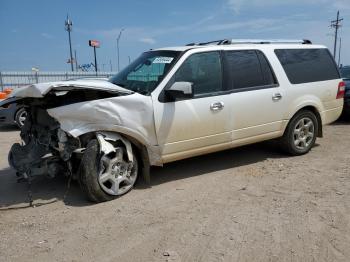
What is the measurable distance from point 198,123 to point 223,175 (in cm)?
94

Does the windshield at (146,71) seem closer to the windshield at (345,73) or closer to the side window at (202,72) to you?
the side window at (202,72)

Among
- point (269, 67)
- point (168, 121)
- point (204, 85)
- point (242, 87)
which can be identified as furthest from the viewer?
point (269, 67)

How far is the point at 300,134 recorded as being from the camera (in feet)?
20.1

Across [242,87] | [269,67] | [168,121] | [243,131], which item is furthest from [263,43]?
[168,121]

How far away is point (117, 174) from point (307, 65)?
12.6 feet

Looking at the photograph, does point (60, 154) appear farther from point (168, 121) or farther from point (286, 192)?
point (286, 192)

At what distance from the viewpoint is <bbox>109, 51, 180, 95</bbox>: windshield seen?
4.71 meters

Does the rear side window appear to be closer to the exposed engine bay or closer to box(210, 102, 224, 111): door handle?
box(210, 102, 224, 111): door handle

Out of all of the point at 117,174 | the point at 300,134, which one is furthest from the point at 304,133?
the point at 117,174

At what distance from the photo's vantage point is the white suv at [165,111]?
4207 mm

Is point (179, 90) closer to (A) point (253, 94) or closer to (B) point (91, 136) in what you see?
(B) point (91, 136)

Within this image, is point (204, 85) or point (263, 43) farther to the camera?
point (263, 43)

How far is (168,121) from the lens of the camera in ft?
15.0

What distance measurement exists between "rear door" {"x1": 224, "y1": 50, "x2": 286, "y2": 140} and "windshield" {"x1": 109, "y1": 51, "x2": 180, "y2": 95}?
91 centimetres
